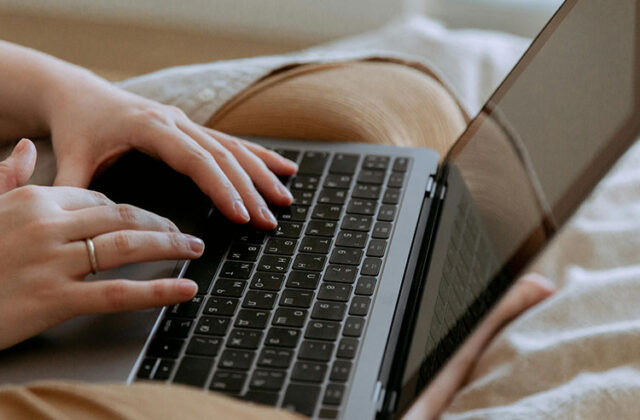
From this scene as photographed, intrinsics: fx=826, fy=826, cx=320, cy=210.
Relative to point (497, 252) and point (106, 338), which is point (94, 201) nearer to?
point (106, 338)

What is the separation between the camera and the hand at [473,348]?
2.81ft

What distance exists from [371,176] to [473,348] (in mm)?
221

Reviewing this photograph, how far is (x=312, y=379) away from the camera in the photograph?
0.64 metres

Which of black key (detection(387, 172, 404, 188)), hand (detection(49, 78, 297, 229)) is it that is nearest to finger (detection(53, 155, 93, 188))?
hand (detection(49, 78, 297, 229))

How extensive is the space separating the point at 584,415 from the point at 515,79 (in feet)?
1.13

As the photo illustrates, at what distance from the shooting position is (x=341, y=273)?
759 millimetres

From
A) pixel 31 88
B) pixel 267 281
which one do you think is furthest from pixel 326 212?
pixel 31 88

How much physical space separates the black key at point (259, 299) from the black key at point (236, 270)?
26 millimetres

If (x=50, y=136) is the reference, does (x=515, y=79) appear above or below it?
above

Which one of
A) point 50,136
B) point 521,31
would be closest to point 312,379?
point 50,136

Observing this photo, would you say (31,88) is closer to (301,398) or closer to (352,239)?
(352,239)

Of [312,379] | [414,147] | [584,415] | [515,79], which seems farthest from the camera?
[414,147]

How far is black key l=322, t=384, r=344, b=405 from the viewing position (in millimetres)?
619

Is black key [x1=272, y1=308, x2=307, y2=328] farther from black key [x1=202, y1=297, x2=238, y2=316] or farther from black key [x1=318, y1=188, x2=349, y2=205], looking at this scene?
black key [x1=318, y1=188, x2=349, y2=205]
